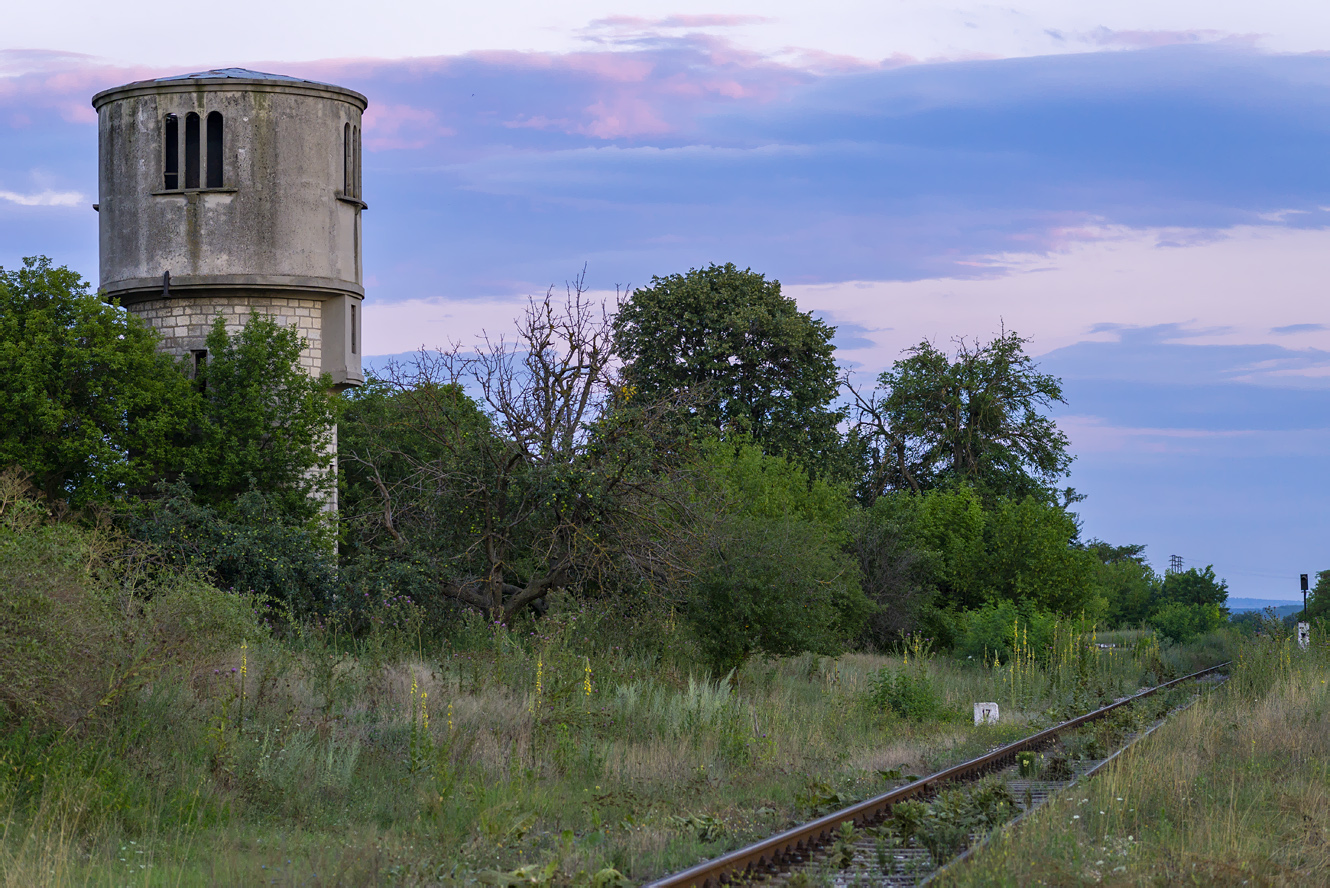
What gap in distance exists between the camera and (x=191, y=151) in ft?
105

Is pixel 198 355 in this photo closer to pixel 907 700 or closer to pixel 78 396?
pixel 78 396

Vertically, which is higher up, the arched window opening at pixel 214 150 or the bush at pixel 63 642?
the arched window opening at pixel 214 150

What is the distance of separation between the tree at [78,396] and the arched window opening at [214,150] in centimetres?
463

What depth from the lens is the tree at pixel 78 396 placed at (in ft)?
86.4

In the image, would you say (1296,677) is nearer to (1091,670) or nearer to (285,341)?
(1091,670)

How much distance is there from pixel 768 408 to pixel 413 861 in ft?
133

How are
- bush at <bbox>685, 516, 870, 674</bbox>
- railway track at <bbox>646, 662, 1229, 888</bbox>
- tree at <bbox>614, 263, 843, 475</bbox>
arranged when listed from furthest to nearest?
1. tree at <bbox>614, 263, 843, 475</bbox>
2. bush at <bbox>685, 516, 870, 674</bbox>
3. railway track at <bbox>646, 662, 1229, 888</bbox>

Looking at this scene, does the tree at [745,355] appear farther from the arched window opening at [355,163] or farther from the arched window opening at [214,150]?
the arched window opening at [214,150]

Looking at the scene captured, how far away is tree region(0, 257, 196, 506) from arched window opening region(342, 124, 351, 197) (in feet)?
23.0

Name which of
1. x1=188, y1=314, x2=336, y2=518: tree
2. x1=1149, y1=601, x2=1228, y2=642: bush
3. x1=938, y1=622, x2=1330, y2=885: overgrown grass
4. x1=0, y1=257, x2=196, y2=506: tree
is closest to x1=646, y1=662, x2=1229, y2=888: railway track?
x1=938, y1=622, x2=1330, y2=885: overgrown grass

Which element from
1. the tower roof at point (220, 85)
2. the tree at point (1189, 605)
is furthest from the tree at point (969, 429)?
the tower roof at point (220, 85)

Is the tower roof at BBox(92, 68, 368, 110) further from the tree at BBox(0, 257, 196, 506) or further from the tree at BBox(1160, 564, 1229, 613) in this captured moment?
the tree at BBox(1160, 564, 1229, 613)

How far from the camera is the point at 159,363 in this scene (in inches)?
1148

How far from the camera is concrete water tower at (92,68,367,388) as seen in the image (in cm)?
3105
